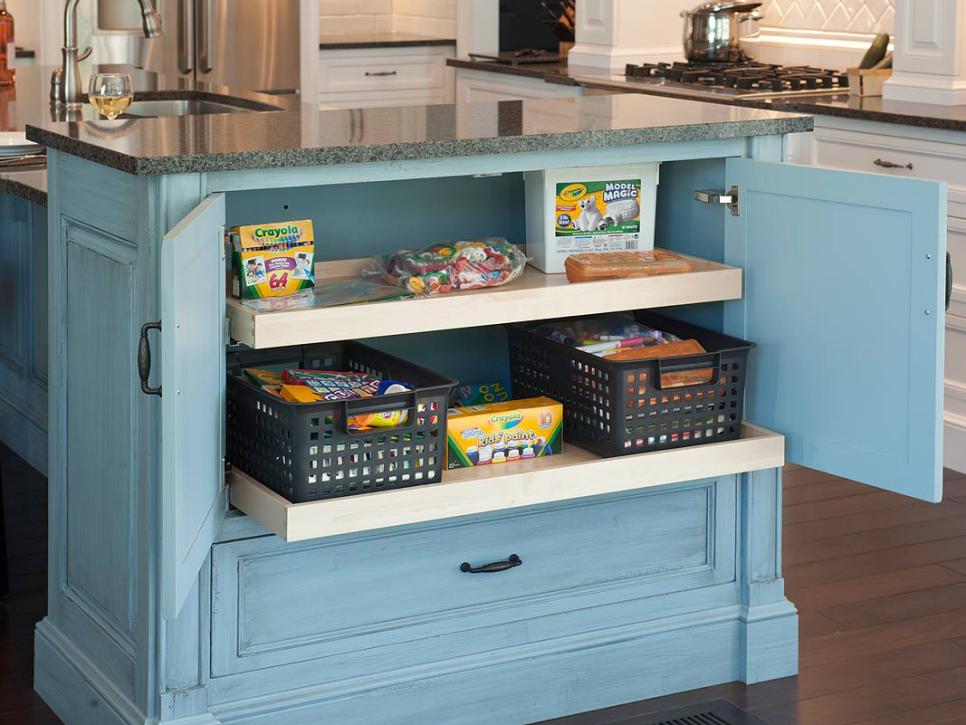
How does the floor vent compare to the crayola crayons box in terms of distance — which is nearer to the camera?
the crayola crayons box

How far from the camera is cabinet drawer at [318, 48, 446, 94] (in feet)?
22.8

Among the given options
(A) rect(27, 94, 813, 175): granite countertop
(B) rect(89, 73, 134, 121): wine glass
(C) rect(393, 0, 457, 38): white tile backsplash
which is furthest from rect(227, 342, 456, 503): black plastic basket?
(C) rect(393, 0, 457, 38): white tile backsplash

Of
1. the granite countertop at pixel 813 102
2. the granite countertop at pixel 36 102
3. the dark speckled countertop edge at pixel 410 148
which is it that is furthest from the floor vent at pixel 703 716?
the granite countertop at pixel 813 102

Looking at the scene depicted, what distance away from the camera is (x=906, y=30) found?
4570mm

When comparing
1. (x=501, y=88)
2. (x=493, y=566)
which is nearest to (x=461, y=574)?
(x=493, y=566)

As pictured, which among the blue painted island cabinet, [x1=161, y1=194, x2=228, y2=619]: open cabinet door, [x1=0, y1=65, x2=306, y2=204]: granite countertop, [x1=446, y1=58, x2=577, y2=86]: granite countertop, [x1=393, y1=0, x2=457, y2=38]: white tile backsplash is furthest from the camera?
[x1=393, y1=0, x2=457, y2=38]: white tile backsplash

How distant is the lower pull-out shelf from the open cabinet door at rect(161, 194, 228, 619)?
4.9 inches

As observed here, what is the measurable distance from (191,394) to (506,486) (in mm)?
599

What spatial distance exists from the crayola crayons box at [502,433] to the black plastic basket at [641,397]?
0.06 metres

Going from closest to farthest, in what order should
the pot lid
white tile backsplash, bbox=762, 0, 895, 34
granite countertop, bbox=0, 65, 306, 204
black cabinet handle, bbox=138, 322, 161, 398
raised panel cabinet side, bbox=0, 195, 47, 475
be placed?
black cabinet handle, bbox=138, 322, 161, 398 → granite countertop, bbox=0, 65, 306, 204 → raised panel cabinet side, bbox=0, 195, 47, 475 → white tile backsplash, bbox=762, 0, 895, 34 → the pot lid

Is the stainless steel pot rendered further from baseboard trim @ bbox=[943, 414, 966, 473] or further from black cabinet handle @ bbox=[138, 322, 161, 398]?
black cabinet handle @ bbox=[138, 322, 161, 398]

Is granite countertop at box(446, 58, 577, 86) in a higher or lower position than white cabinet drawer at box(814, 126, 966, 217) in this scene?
higher

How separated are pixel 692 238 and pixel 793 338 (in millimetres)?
360

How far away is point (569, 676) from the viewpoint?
9.18 feet
